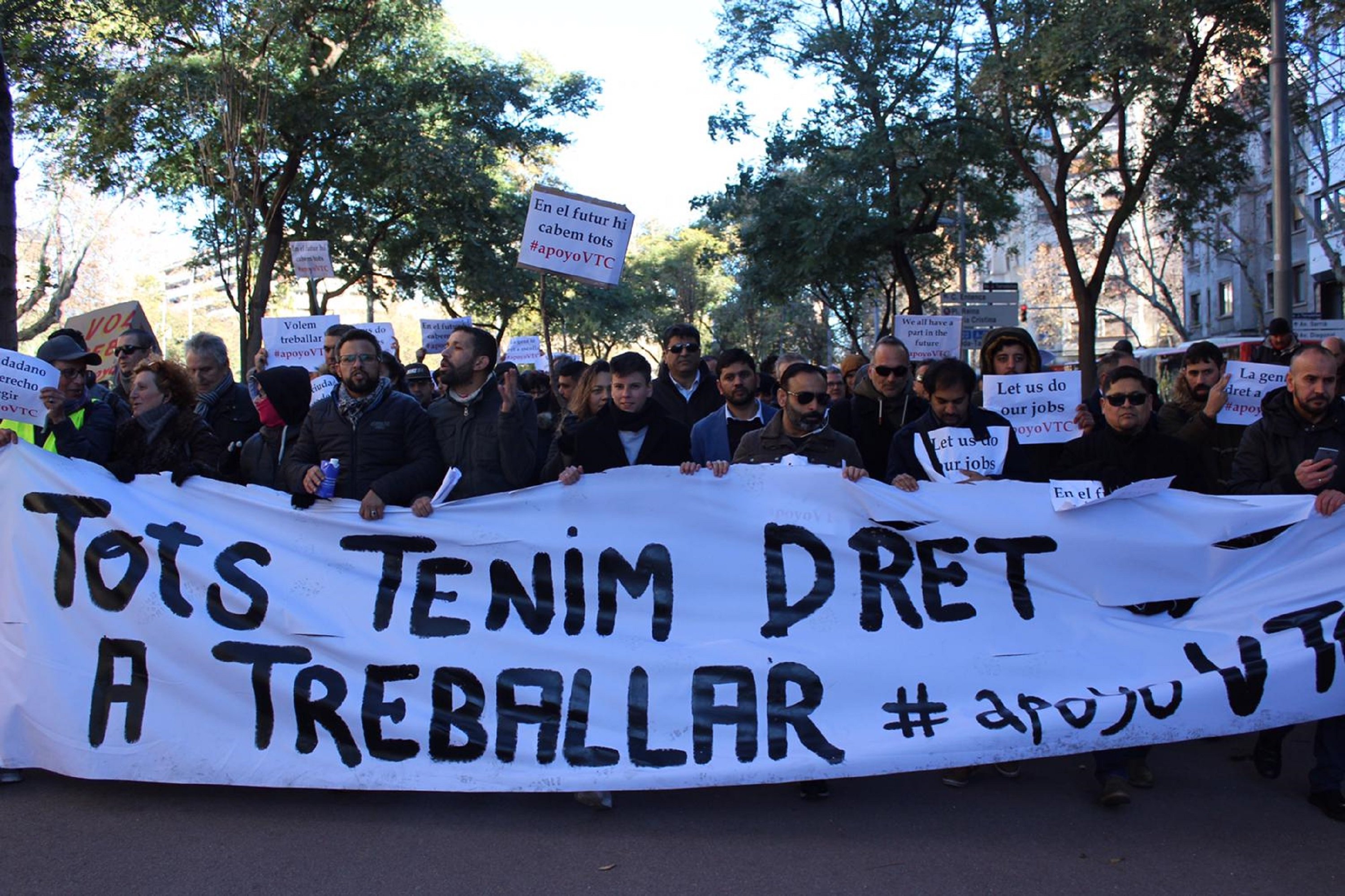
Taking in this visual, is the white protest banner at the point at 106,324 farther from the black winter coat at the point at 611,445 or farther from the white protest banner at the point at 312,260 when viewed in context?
the black winter coat at the point at 611,445

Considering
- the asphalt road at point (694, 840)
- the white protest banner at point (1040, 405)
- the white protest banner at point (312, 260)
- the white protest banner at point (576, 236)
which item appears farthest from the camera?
the white protest banner at point (312, 260)

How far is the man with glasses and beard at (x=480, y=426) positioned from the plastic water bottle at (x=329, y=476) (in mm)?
469

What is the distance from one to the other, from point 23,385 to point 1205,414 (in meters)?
5.94

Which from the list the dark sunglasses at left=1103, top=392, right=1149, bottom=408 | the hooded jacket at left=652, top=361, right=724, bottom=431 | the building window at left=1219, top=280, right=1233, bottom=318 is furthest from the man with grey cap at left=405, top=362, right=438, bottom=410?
the building window at left=1219, top=280, right=1233, bottom=318

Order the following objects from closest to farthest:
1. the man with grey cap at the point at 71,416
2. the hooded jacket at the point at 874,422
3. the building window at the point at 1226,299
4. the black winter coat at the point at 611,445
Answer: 1. the man with grey cap at the point at 71,416
2. the black winter coat at the point at 611,445
3. the hooded jacket at the point at 874,422
4. the building window at the point at 1226,299

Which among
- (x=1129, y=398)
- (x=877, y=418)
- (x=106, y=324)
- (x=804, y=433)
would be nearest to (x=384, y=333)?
(x=106, y=324)

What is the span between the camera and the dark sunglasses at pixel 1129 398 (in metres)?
5.34

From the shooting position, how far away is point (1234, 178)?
20094mm

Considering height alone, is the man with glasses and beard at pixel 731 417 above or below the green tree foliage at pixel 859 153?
below

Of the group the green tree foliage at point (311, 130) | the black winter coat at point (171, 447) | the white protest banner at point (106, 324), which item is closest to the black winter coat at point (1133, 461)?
the black winter coat at point (171, 447)

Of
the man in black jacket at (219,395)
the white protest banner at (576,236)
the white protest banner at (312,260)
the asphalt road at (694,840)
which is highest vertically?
the white protest banner at (312,260)

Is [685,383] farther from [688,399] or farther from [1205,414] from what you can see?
[1205,414]

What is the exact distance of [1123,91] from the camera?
19.1 meters

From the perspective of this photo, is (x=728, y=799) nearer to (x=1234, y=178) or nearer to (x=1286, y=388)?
(x=1286, y=388)
